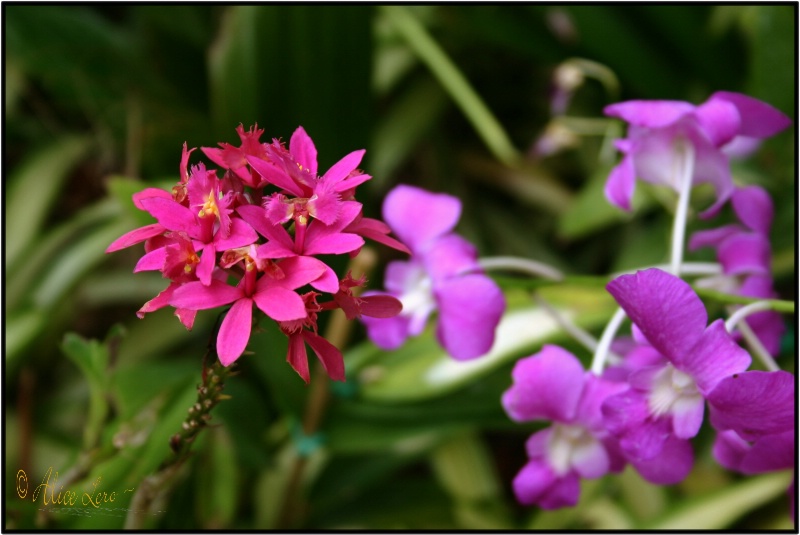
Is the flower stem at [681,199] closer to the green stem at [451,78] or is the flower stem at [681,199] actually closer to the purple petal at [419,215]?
the purple petal at [419,215]

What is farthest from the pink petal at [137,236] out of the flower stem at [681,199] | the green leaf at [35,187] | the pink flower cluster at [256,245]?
the green leaf at [35,187]

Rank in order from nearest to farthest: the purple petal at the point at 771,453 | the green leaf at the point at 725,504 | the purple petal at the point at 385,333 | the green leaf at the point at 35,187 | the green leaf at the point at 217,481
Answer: the purple petal at the point at 771,453 → the purple petal at the point at 385,333 → the green leaf at the point at 217,481 → the green leaf at the point at 725,504 → the green leaf at the point at 35,187

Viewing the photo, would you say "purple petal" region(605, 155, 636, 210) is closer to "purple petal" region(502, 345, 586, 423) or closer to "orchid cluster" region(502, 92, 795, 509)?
"orchid cluster" region(502, 92, 795, 509)

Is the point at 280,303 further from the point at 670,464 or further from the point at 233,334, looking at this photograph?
the point at 670,464

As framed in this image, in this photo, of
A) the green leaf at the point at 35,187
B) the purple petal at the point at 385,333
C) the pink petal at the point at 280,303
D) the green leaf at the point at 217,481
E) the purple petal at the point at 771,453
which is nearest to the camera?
the pink petal at the point at 280,303

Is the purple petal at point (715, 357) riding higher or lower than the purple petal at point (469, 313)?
higher

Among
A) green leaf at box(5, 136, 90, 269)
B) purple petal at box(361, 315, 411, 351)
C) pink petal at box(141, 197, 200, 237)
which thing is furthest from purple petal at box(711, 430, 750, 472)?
green leaf at box(5, 136, 90, 269)
